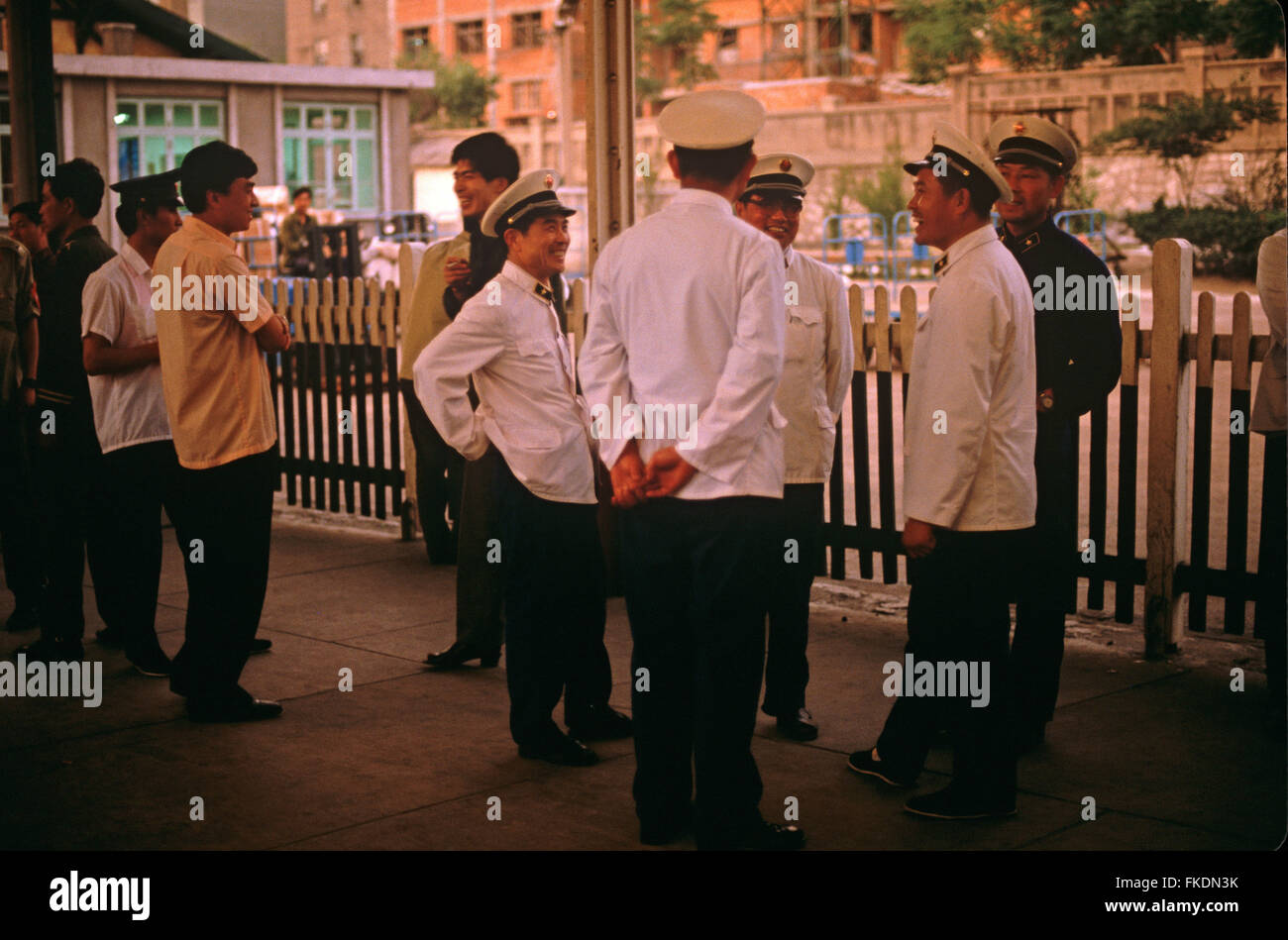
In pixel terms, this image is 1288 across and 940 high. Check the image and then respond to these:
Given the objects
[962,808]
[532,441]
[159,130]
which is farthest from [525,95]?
[962,808]

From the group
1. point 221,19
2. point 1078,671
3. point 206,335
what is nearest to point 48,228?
point 206,335

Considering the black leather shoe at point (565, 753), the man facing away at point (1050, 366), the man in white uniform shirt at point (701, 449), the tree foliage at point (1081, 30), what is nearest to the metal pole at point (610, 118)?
the man facing away at point (1050, 366)

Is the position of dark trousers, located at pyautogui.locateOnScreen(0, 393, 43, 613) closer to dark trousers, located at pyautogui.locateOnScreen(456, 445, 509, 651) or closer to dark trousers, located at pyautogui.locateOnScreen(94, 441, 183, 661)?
dark trousers, located at pyautogui.locateOnScreen(94, 441, 183, 661)

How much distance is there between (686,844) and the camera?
14.0ft

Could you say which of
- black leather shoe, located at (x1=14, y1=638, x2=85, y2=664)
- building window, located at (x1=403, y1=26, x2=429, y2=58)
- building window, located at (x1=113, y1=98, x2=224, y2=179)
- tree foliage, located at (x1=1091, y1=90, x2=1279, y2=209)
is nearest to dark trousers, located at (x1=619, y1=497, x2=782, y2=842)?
black leather shoe, located at (x1=14, y1=638, x2=85, y2=664)

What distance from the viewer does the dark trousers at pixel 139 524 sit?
608 cm

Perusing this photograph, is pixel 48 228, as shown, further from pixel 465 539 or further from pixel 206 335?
pixel 465 539

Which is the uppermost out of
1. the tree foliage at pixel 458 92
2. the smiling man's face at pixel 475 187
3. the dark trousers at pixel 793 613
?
the tree foliage at pixel 458 92

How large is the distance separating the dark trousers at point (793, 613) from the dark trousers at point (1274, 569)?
1732mm

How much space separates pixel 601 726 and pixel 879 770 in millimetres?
1080

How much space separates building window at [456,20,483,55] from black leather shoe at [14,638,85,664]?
67.5 m

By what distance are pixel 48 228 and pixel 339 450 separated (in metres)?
6.03

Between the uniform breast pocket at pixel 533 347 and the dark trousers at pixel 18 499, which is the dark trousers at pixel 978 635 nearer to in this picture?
the uniform breast pocket at pixel 533 347

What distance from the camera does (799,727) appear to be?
5.27 metres
